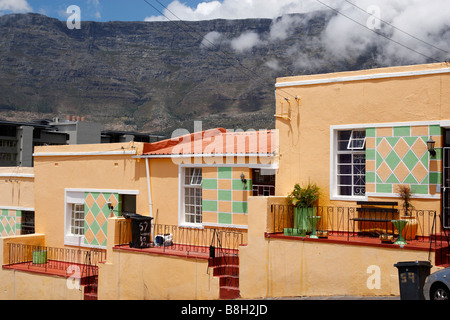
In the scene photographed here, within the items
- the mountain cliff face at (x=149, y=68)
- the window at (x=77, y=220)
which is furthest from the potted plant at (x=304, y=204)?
the mountain cliff face at (x=149, y=68)

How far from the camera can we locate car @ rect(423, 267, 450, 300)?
9.59 metres

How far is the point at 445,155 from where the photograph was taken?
44.2 feet

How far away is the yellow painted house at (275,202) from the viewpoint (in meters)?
13.3

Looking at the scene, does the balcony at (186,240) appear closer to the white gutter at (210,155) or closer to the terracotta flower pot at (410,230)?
the white gutter at (210,155)

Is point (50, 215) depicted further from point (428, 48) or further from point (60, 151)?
point (428, 48)

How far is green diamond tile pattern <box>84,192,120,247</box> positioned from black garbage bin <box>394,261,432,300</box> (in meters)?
11.2

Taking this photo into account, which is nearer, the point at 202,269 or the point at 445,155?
the point at 445,155

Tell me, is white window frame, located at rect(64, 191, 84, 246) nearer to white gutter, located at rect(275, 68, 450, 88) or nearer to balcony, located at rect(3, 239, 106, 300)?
balcony, located at rect(3, 239, 106, 300)

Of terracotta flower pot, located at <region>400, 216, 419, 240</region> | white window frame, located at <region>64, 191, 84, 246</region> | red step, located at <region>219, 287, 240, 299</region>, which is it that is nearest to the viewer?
terracotta flower pot, located at <region>400, 216, 419, 240</region>

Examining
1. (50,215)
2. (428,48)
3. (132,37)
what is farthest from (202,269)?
(132,37)

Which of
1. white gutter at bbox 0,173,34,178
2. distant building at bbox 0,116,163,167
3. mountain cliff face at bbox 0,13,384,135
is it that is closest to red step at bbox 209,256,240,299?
white gutter at bbox 0,173,34,178

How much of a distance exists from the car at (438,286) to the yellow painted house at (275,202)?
1765mm
